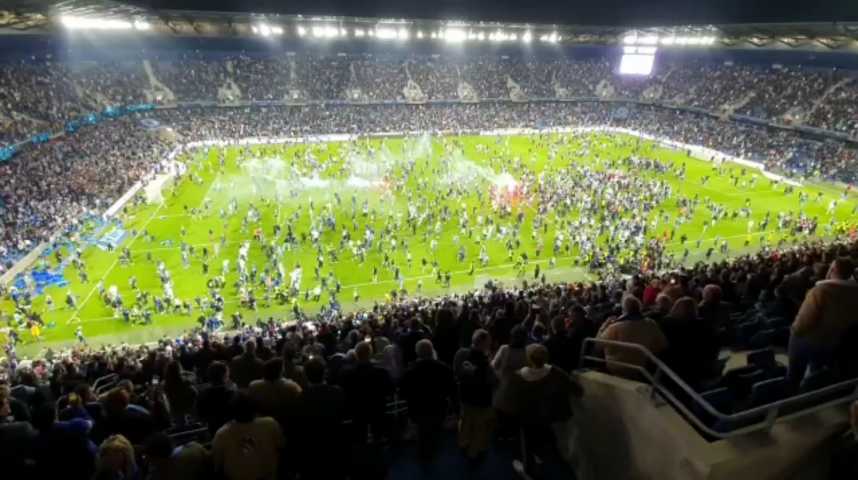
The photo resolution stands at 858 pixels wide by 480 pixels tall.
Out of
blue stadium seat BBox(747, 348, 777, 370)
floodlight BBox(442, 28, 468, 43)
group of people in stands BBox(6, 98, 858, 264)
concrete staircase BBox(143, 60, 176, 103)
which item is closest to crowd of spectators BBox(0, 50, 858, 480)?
blue stadium seat BBox(747, 348, 777, 370)

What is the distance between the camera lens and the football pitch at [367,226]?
95.1 ft

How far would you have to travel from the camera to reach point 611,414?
5918 mm

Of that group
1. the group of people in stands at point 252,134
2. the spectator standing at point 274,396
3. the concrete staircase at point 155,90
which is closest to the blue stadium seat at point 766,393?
the spectator standing at point 274,396

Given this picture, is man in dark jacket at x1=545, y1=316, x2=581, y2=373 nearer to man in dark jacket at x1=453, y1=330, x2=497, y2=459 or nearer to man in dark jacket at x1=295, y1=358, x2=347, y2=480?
man in dark jacket at x1=453, y1=330, x2=497, y2=459

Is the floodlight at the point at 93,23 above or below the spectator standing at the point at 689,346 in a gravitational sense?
above

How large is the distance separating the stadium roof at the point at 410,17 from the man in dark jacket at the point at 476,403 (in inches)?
843

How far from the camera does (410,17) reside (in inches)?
1265

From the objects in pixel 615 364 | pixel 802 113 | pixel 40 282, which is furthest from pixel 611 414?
pixel 802 113

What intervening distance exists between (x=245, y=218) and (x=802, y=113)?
55.3 m

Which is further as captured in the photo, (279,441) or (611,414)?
(611,414)

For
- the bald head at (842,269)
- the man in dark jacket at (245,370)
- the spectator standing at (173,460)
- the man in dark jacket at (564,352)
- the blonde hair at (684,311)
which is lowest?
the man in dark jacket at (245,370)

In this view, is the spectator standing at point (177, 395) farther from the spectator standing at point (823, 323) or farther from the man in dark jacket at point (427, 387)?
the spectator standing at point (823, 323)

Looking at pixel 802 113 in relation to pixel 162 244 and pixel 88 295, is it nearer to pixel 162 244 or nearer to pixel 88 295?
pixel 162 244

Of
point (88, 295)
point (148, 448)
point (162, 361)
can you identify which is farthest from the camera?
point (88, 295)
